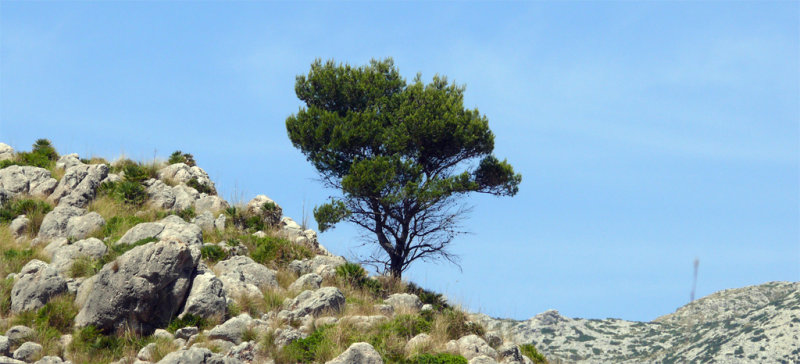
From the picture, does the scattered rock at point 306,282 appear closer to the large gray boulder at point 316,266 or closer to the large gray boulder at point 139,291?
the large gray boulder at point 316,266

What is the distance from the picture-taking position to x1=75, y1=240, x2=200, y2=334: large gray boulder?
74.6 feet

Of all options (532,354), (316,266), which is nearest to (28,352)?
(316,266)

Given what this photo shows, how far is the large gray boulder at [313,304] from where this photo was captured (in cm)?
2464

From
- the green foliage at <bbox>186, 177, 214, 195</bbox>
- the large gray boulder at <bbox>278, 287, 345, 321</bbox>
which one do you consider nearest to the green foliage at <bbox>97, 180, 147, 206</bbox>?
the green foliage at <bbox>186, 177, 214, 195</bbox>

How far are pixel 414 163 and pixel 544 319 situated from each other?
61.6m

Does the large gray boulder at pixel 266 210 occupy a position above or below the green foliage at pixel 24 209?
above

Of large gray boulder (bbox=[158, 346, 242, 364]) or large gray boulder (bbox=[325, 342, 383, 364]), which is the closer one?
large gray boulder (bbox=[158, 346, 242, 364])

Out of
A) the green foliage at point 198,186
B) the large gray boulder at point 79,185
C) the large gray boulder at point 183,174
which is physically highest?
the large gray boulder at point 183,174

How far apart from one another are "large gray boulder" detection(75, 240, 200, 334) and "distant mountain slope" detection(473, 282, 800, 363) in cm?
4129

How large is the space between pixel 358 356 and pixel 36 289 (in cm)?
1148

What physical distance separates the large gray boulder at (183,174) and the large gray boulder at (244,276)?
33.3 feet

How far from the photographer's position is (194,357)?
19.8m

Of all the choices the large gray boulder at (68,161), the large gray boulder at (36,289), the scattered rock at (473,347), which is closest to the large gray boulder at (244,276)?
the large gray boulder at (36,289)

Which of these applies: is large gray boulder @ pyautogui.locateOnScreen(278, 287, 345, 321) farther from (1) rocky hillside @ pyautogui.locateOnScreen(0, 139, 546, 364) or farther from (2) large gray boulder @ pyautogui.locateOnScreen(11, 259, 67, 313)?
(2) large gray boulder @ pyautogui.locateOnScreen(11, 259, 67, 313)
